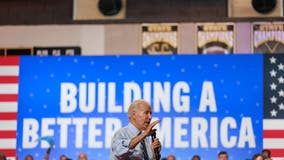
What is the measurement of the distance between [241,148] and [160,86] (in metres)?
1.58

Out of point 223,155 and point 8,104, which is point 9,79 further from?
point 223,155

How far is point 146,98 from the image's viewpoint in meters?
12.0

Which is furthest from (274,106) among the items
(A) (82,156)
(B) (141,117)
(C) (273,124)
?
(B) (141,117)

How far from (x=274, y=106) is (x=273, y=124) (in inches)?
10.9

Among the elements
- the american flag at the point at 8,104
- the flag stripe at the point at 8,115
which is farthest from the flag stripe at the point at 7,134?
the flag stripe at the point at 8,115

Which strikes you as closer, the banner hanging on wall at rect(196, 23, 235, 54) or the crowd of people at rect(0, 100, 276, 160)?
the crowd of people at rect(0, 100, 276, 160)

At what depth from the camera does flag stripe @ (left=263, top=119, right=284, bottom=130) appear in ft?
38.5

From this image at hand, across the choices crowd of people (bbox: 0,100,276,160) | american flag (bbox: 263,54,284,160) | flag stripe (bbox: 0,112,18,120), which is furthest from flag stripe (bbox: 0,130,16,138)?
crowd of people (bbox: 0,100,276,160)

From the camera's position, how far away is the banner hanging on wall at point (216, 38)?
13.3 metres

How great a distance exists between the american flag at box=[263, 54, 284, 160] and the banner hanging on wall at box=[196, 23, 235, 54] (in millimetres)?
1544

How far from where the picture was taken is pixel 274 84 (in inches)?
464

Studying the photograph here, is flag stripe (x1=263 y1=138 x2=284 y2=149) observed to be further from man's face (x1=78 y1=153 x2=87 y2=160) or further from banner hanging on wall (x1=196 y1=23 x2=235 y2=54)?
man's face (x1=78 y1=153 x2=87 y2=160)

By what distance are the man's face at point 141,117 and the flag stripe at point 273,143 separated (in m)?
7.07

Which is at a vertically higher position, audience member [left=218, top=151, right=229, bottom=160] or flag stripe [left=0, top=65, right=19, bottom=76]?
flag stripe [left=0, top=65, right=19, bottom=76]
